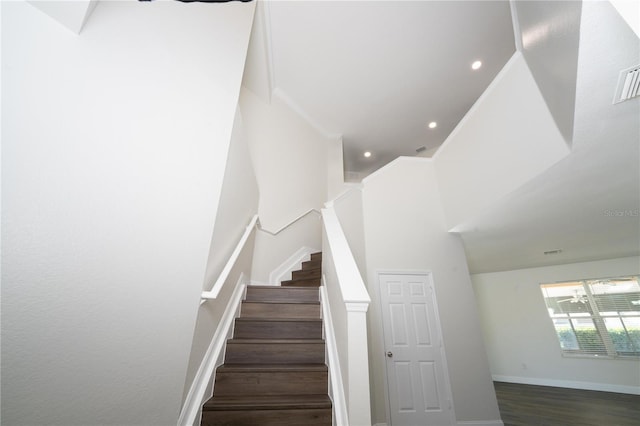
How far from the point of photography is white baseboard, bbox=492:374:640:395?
4.56 metres

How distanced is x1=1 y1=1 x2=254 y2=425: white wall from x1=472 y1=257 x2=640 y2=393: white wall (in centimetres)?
733

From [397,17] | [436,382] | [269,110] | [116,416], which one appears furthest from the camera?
[269,110]

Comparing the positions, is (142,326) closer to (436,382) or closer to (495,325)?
(436,382)

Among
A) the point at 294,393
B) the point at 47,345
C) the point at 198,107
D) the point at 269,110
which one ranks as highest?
the point at 269,110

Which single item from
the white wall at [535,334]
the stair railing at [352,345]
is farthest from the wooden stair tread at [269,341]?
the white wall at [535,334]

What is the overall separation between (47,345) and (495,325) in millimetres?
7952

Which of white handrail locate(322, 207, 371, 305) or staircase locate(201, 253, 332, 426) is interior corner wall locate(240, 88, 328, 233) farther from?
white handrail locate(322, 207, 371, 305)

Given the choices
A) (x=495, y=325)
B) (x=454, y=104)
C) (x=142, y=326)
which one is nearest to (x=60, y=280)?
(x=142, y=326)

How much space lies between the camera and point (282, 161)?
421 cm

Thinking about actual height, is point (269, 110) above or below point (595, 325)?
above

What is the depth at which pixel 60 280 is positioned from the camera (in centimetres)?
93

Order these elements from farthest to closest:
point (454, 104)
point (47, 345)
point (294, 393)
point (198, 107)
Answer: point (454, 104) → point (294, 393) → point (198, 107) → point (47, 345)

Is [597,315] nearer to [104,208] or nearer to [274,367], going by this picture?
[274,367]

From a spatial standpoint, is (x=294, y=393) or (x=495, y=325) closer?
(x=294, y=393)
